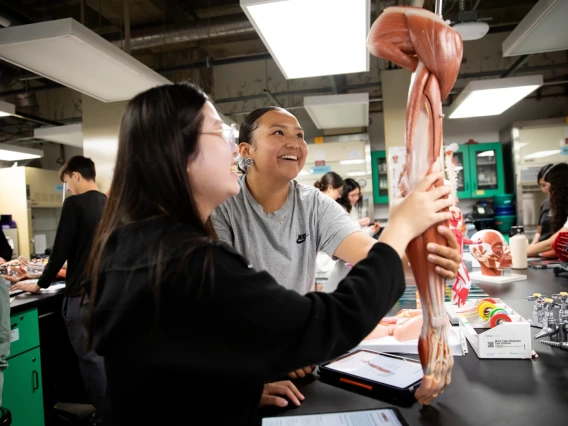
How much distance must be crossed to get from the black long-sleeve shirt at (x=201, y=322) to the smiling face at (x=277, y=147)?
0.86 metres

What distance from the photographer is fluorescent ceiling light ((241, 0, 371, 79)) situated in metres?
2.11

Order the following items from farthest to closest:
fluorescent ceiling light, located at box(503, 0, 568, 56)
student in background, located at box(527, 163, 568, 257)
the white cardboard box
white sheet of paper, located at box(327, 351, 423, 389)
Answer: student in background, located at box(527, 163, 568, 257) < fluorescent ceiling light, located at box(503, 0, 568, 56) < the white cardboard box < white sheet of paper, located at box(327, 351, 423, 389)

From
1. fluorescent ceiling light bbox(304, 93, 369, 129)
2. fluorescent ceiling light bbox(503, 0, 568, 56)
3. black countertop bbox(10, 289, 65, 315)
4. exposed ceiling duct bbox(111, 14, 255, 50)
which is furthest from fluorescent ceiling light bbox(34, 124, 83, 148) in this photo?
fluorescent ceiling light bbox(503, 0, 568, 56)

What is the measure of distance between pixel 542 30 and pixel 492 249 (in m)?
1.59

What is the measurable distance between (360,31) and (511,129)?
5410 mm

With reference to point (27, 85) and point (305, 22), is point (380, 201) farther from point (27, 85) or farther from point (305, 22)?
point (27, 85)

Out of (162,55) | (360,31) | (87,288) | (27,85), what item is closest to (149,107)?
(87,288)

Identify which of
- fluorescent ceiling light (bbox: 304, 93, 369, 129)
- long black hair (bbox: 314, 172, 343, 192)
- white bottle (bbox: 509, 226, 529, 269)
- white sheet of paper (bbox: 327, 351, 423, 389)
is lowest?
white sheet of paper (bbox: 327, 351, 423, 389)

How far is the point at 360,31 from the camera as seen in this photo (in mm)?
2459

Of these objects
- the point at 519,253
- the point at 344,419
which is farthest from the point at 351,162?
the point at 344,419

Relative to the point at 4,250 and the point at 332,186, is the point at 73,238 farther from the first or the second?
the point at 332,186

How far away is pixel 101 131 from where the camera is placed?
559 centimetres

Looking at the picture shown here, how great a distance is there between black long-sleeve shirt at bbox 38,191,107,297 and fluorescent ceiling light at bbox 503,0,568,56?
335 cm

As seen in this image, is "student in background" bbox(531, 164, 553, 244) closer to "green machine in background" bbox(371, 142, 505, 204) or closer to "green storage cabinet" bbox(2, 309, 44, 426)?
"green machine in background" bbox(371, 142, 505, 204)
